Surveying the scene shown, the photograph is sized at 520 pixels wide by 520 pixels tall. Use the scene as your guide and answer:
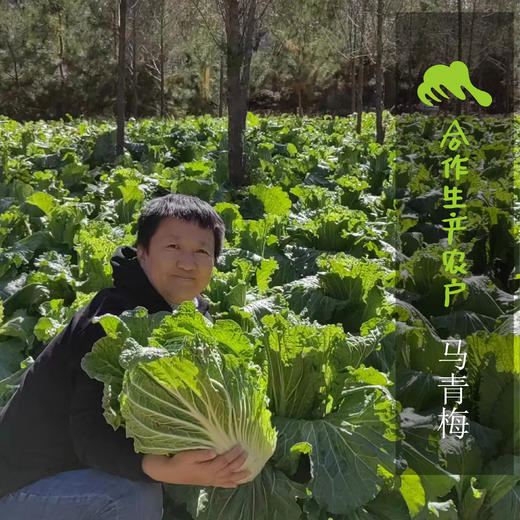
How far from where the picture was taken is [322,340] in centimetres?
256

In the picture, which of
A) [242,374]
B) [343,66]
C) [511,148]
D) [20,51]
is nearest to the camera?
[242,374]

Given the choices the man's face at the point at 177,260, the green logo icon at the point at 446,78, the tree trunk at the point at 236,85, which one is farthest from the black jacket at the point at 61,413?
the tree trunk at the point at 236,85

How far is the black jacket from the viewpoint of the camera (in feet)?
7.07

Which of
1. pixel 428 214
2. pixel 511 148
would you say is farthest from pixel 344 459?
pixel 511 148

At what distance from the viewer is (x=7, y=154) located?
10.6 m

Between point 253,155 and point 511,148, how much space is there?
14.3ft

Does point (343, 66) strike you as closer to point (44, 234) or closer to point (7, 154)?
point (7, 154)

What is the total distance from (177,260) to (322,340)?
63cm

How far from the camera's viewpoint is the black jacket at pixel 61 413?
2154mm

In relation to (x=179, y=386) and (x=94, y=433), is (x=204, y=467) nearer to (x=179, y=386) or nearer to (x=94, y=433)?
(x=179, y=386)

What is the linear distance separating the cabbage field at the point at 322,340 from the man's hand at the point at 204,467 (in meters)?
0.05

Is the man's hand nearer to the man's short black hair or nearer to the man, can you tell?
the man

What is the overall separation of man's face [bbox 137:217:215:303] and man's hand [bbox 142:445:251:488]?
0.67m

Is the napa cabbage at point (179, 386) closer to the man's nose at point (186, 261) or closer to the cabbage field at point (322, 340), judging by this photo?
the cabbage field at point (322, 340)
